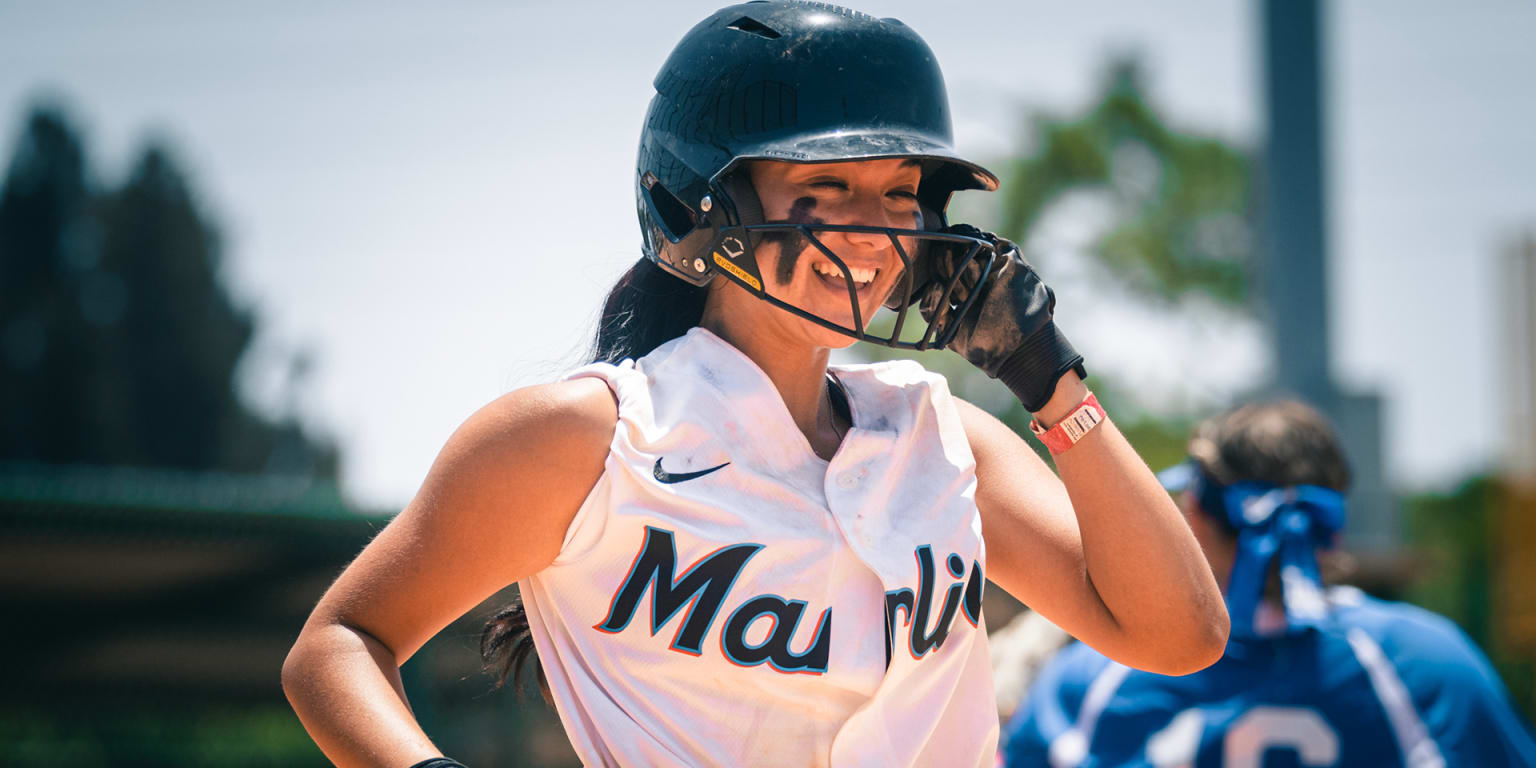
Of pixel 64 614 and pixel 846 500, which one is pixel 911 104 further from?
pixel 64 614

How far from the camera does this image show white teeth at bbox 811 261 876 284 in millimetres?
2078

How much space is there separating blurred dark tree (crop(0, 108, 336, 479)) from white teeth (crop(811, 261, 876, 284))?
2480cm

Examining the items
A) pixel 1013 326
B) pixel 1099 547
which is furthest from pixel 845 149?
pixel 1099 547

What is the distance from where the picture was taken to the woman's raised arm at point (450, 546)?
1838 mm

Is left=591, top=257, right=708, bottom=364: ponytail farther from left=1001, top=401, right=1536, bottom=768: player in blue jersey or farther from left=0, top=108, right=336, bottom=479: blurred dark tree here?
left=0, top=108, right=336, bottom=479: blurred dark tree

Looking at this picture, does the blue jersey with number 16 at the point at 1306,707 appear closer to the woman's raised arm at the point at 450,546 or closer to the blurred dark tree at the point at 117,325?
the woman's raised arm at the point at 450,546

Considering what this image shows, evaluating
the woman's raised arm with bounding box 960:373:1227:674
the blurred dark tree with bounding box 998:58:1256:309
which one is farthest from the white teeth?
the blurred dark tree with bounding box 998:58:1256:309

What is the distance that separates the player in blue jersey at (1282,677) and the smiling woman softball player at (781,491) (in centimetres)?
150

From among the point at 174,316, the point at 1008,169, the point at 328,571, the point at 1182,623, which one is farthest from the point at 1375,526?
the point at 174,316

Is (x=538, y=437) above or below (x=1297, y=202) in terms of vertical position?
above

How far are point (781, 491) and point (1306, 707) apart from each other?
7.18 feet

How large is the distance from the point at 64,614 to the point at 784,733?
5.35 metres

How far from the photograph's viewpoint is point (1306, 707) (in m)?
3.52

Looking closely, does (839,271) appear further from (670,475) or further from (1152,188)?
(1152,188)
